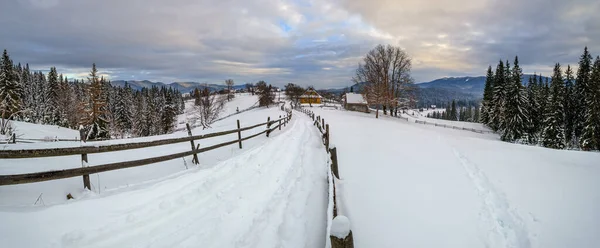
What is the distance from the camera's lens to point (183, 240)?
393cm

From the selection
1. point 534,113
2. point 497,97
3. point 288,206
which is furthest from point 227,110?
point 288,206

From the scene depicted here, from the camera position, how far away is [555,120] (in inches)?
1416

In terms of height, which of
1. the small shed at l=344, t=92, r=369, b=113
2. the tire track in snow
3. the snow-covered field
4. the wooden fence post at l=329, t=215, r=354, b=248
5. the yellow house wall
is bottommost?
the tire track in snow

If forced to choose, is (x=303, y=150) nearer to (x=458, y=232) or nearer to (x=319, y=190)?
(x=319, y=190)

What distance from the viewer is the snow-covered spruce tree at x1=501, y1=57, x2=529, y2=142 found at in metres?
38.2

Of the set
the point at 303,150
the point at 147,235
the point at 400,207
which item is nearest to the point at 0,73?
the point at 303,150

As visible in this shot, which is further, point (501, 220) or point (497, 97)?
point (497, 97)

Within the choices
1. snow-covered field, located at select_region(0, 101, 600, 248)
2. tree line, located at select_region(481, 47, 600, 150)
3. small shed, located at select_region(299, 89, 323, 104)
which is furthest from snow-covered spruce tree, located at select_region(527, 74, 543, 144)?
small shed, located at select_region(299, 89, 323, 104)

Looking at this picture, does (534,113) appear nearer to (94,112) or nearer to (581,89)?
(581,89)

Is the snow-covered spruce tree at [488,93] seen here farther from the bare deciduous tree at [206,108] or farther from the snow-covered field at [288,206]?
the snow-covered field at [288,206]

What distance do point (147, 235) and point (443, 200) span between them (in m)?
6.31

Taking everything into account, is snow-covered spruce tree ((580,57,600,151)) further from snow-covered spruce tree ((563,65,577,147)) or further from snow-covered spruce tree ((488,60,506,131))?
snow-covered spruce tree ((488,60,506,131))

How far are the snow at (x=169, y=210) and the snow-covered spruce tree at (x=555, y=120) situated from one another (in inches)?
1716

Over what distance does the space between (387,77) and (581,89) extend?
27.8m
